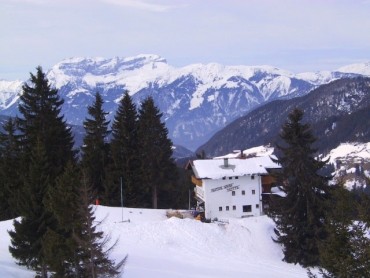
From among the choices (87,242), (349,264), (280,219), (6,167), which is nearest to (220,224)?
(280,219)

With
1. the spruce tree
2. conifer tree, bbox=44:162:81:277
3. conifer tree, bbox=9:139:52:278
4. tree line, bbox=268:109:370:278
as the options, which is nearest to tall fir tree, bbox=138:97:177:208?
tree line, bbox=268:109:370:278

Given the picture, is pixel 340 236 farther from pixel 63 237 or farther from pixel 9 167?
pixel 9 167

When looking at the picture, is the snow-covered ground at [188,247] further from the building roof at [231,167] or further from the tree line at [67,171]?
the building roof at [231,167]

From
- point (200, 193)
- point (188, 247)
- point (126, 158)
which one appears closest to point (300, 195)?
point (188, 247)

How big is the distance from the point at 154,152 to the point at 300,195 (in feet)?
64.7

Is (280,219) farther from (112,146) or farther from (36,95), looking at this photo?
(36,95)

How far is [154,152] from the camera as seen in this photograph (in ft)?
185

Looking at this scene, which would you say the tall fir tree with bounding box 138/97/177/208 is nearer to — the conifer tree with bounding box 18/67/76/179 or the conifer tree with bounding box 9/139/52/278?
the conifer tree with bounding box 18/67/76/179

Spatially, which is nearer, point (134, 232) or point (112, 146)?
point (134, 232)

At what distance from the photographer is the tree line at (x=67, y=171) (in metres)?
25.8

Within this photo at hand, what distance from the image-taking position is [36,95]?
49938mm

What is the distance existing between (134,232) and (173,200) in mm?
21978

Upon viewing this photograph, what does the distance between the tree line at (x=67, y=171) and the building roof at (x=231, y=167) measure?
3623 millimetres

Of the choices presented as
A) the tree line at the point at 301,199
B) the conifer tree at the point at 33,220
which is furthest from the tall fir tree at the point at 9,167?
the tree line at the point at 301,199
